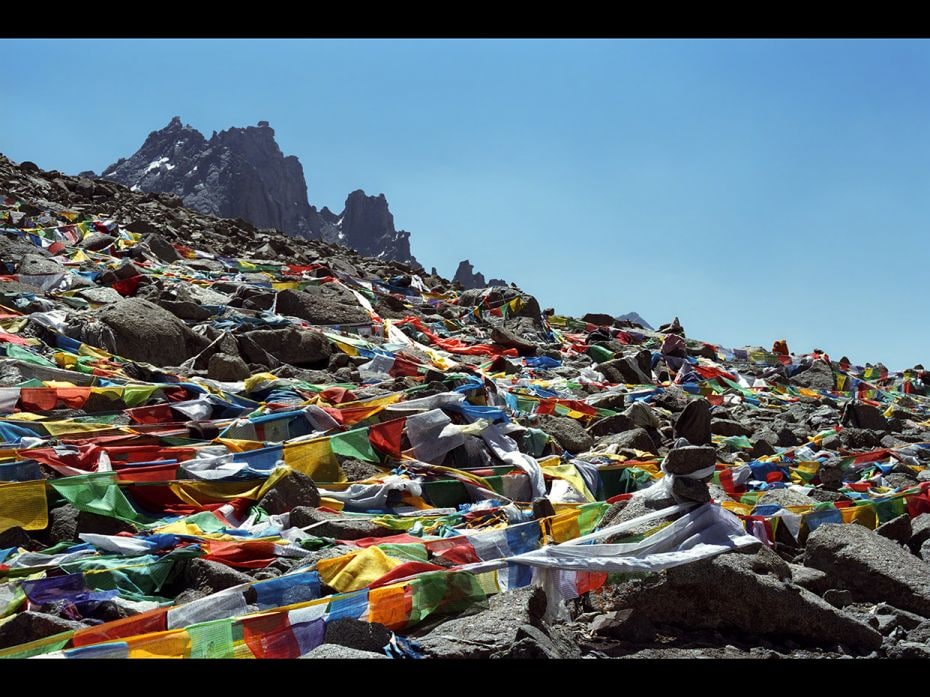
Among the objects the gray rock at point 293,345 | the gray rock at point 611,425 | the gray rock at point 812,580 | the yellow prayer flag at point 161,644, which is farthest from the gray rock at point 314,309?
the yellow prayer flag at point 161,644

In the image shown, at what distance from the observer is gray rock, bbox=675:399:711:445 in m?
6.69

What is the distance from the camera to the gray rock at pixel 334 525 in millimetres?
5879

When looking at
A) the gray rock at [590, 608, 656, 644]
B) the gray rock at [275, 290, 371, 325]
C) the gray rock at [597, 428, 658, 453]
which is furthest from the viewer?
the gray rock at [275, 290, 371, 325]

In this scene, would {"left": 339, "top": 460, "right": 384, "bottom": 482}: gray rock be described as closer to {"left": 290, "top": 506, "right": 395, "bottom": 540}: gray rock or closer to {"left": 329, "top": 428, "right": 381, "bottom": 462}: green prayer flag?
{"left": 329, "top": 428, "right": 381, "bottom": 462}: green prayer flag

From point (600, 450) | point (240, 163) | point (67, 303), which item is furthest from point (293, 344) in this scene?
point (240, 163)

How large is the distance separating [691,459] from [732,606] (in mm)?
1021

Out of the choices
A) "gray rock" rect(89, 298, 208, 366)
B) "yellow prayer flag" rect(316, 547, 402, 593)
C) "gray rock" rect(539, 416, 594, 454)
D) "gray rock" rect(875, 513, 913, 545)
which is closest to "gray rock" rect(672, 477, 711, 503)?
"yellow prayer flag" rect(316, 547, 402, 593)

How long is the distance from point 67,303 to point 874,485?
1158 centimetres

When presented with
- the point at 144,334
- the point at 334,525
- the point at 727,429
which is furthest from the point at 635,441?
the point at 144,334

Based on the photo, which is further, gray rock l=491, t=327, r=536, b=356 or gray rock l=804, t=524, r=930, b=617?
gray rock l=491, t=327, r=536, b=356

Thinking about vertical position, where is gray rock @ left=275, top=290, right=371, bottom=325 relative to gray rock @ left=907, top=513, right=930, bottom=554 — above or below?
above

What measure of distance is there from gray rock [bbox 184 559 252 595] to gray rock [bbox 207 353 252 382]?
590 cm

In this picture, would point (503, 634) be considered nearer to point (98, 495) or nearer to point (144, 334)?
point (98, 495)
